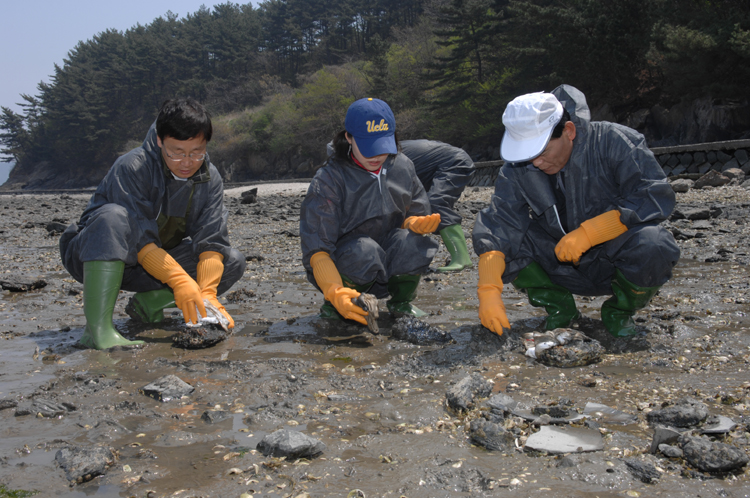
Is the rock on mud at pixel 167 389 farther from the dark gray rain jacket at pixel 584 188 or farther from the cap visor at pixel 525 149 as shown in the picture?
the cap visor at pixel 525 149

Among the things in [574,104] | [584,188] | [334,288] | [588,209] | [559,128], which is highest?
[574,104]

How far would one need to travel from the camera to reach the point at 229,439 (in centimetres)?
191

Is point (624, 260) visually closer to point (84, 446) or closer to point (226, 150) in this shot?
point (84, 446)

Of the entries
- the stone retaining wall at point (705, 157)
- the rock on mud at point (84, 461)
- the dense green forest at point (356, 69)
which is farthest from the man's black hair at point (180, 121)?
the dense green forest at point (356, 69)

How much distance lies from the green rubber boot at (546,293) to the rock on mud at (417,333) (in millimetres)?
538

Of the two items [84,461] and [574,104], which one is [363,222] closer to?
[574,104]

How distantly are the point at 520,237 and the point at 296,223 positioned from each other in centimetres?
678

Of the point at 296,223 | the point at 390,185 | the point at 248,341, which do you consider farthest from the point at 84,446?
the point at 296,223

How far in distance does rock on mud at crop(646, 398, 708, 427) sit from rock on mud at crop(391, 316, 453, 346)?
122 centimetres

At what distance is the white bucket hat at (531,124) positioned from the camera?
8.95 ft

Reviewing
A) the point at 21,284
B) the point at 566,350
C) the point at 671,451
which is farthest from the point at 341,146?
the point at 21,284

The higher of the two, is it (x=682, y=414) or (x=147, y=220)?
(x=147, y=220)

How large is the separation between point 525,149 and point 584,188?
0.44 m

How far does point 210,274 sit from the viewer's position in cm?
332
